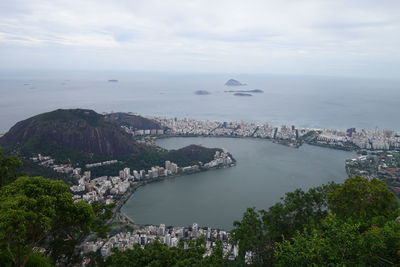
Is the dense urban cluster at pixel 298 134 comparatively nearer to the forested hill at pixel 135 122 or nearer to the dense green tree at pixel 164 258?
the forested hill at pixel 135 122

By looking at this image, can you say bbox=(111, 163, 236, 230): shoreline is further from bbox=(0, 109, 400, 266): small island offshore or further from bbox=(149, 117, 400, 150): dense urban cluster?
bbox=(149, 117, 400, 150): dense urban cluster

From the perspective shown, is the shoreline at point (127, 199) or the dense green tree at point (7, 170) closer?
the dense green tree at point (7, 170)

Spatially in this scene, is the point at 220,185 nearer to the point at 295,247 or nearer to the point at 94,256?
the point at 94,256

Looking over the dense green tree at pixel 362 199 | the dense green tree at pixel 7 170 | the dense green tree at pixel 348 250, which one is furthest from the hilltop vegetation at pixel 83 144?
the dense green tree at pixel 348 250

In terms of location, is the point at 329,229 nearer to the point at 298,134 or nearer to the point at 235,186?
the point at 235,186

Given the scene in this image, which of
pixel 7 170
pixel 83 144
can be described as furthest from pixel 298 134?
pixel 7 170
